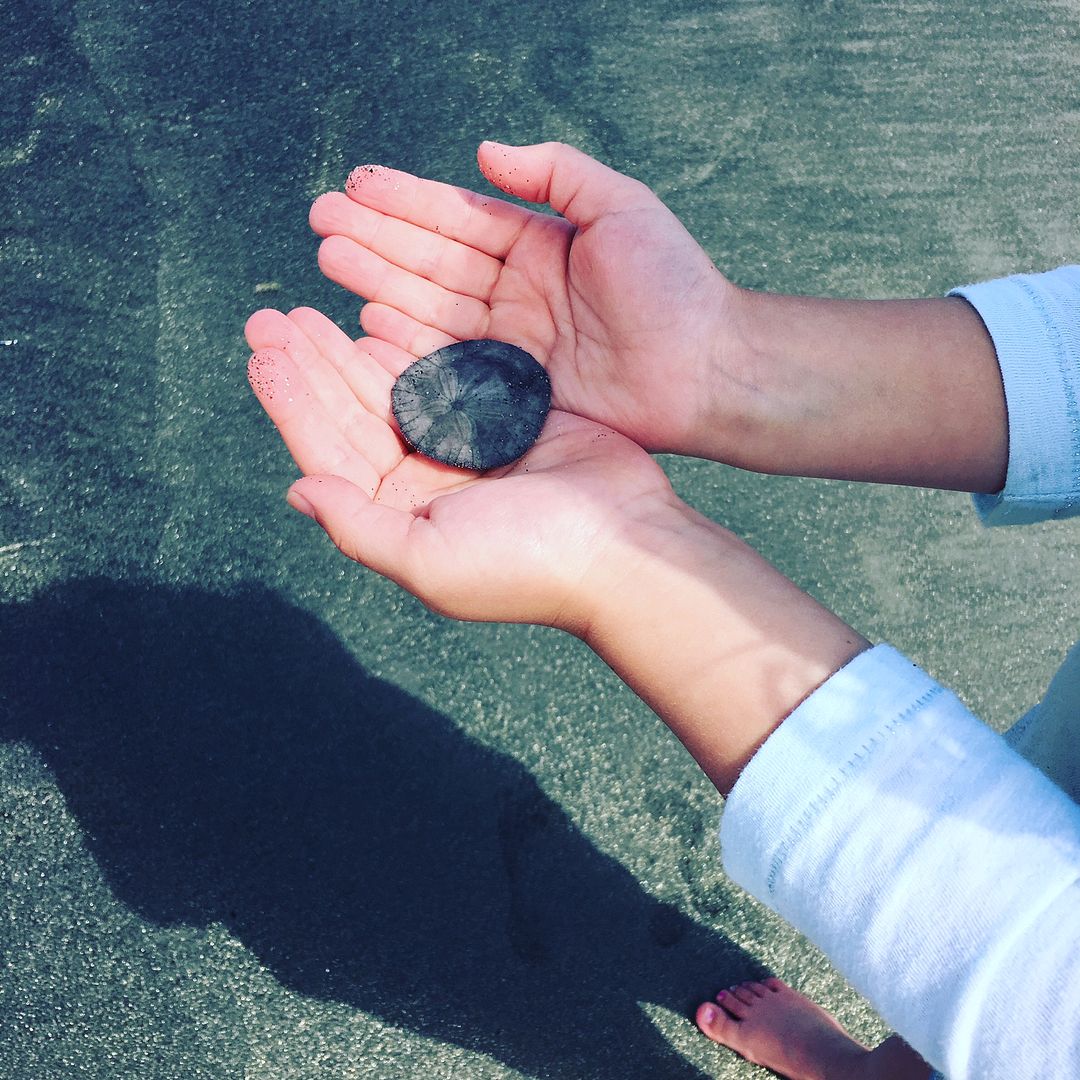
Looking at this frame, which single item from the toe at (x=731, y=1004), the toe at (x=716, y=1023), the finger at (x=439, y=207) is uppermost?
the finger at (x=439, y=207)

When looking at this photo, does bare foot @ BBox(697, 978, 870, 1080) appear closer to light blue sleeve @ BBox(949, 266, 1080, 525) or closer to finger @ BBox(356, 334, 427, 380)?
light blue sleeve @ BBox(949, 266, 1080, 525)

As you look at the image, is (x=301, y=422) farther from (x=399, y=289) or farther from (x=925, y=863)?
(x=925, y=863)

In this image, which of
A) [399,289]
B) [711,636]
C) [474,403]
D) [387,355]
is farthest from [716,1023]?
[399,289]

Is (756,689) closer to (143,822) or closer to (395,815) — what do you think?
(395,815)

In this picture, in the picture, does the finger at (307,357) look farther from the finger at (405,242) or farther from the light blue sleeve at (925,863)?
the light blue sleeve at (925,863)

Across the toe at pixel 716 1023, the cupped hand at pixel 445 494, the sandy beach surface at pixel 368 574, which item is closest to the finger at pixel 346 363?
the cupped hand at pixel 445 494

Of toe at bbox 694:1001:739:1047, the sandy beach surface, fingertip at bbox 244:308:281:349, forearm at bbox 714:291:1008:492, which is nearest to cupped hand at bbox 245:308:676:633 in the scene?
fingertip at bbox 244:308:281:349
